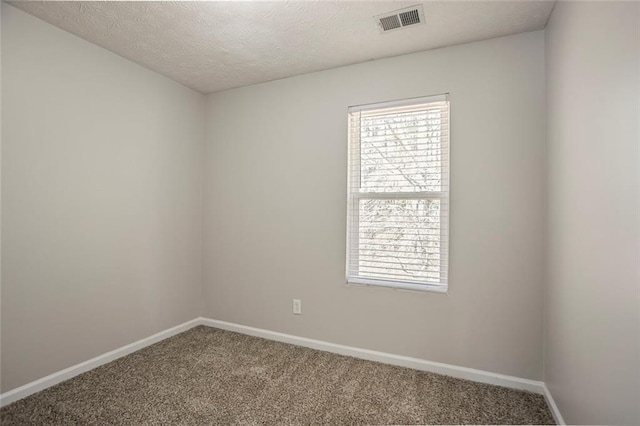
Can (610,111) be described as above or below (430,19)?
below

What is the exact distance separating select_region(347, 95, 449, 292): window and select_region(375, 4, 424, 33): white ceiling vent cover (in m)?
0.56

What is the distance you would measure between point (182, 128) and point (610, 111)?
3.21 metres

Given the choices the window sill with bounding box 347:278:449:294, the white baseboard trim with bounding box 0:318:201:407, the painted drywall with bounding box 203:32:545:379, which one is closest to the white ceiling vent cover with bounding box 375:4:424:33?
the painted drywall with bounding box 203:32:545:379

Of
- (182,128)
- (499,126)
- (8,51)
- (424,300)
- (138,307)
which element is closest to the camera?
(8,51)

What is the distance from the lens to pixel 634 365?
1050 millimetres

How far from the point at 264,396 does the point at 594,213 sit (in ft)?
6.80

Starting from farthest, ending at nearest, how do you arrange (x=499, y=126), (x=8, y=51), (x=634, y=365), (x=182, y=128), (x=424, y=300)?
1. (x=182, y=128)
2. (x=424, y=300)
3. (x=499, y=126)
4. (x=8, y=51)
5. (x=634, y=365)

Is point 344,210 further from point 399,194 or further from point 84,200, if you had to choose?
point 84,200

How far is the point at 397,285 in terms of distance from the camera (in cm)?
256

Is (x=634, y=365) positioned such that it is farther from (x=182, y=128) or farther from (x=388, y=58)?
(x=182, y=128)

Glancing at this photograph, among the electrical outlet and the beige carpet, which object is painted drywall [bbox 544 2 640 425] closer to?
the beige carpet

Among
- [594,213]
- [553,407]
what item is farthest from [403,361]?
[594,213]

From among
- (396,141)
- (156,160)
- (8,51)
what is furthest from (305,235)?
(8,51)

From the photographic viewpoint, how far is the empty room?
70.3 inches
